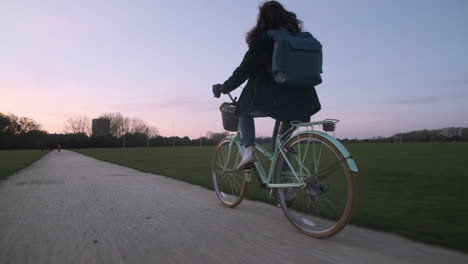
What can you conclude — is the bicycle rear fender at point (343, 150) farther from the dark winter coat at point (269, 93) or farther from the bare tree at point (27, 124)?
the bare tree at point (27, 124)

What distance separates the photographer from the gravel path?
82.4 inches

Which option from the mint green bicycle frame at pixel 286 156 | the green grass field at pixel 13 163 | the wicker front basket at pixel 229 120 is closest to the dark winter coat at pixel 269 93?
the mint green bicycle frame at pixel 286 156

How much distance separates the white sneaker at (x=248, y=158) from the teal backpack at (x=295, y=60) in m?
0.92

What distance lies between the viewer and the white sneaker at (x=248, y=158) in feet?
11.0

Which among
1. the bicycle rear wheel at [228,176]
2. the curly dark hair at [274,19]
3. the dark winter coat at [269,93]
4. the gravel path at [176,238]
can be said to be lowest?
the gravel path at [176,238]

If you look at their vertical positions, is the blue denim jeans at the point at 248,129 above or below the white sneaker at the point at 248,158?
above

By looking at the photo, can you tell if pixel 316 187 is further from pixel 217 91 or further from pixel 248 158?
pixel 217 91

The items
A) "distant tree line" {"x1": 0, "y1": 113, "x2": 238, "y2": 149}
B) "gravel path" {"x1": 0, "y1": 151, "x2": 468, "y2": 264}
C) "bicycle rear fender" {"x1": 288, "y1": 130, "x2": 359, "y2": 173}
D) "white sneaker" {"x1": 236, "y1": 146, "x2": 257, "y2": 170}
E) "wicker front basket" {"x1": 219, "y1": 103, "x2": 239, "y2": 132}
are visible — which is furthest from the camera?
"distant tree line" {"x1": 0, "y1": 113, "x2": 238, "y2": 149}

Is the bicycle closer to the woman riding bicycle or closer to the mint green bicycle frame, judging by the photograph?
the mint green bicycle frame

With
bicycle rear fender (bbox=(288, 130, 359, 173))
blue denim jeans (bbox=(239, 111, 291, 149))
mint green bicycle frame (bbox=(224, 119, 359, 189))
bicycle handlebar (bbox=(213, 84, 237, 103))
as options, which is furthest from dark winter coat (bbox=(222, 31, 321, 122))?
bicycle handlebar (bbox=(213, 84, 237, 103))

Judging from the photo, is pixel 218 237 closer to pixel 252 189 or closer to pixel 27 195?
pixel 252 189

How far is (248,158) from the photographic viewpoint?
336cm

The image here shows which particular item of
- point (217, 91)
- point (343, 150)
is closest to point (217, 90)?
point (217, 91)

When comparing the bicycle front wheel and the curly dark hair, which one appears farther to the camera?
the curly dark hair
